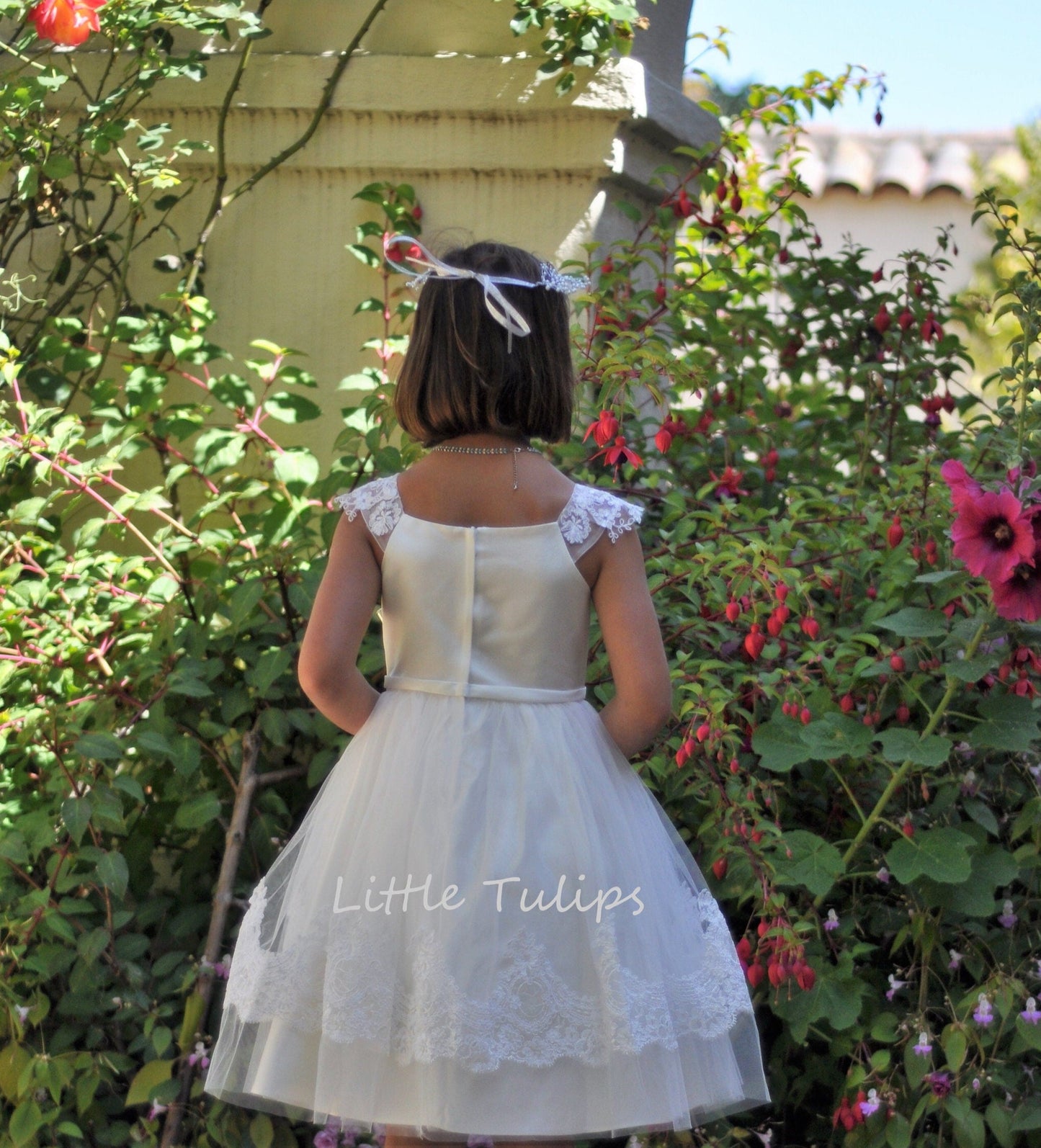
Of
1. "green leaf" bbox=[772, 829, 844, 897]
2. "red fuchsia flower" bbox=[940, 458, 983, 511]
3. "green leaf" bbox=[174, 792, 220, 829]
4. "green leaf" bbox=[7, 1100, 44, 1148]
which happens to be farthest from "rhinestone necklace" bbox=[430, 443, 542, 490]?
"green leaf" bbox=[7, 1100, 44, 1148]

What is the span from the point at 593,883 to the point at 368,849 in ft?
0.89

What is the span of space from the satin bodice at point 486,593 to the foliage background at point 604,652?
26 cm

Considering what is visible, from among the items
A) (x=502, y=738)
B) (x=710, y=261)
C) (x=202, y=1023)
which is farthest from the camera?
(x=710, y=261)

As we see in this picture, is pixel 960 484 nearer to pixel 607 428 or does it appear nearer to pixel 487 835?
pixel 607 428

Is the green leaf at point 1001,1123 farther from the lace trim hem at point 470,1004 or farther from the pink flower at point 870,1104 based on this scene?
the lace trim hem at point 470,1004

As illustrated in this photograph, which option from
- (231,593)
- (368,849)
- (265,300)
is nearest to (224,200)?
(265,300)

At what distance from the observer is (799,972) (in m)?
1.65

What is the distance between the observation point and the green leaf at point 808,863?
179cm

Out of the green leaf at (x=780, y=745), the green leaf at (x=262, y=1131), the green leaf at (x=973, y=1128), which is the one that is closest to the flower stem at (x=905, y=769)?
the green leaf at (x=780, y=745)

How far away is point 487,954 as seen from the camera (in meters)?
1.46

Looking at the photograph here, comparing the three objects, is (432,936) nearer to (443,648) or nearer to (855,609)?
(443,648)

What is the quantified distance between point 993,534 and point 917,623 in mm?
202

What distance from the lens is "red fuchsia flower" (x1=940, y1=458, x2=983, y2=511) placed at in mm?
1672

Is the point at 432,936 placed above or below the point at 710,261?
below
